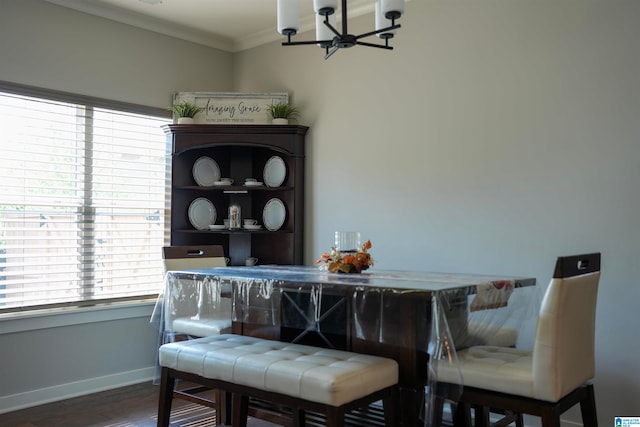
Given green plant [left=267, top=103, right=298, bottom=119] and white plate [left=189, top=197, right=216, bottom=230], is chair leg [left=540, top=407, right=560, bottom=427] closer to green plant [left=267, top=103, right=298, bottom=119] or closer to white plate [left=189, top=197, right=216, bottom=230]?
green plant [left=267, top=103, right=298, bottom=119]

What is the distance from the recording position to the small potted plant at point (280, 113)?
14.2ft

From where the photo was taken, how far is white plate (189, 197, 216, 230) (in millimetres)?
4570

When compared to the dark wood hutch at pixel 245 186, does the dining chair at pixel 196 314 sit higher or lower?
lower

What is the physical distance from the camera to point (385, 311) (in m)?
2.34

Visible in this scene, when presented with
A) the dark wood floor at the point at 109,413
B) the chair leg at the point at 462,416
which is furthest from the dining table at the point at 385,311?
the dark wood floor at the point at 109,413

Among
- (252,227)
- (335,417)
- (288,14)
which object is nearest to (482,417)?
(335,417)

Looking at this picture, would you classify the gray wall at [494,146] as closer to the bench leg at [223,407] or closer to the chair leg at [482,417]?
the chair leg at [482,417]

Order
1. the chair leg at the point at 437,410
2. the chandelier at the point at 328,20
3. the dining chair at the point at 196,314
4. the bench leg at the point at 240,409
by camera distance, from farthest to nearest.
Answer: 1. the dining chair at the point at 196,314
2. the bench leg at the point at 240,409
3. the chandelier at the point at 328,20
4. the chair leg at the point at 437,410

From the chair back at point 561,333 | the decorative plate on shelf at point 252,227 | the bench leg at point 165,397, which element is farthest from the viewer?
the decorative plate on shelf at point 252,227

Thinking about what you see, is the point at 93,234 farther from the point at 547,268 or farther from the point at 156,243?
the point at 547,268

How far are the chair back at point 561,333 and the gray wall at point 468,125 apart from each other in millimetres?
902

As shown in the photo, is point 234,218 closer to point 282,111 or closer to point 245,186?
point 245,186

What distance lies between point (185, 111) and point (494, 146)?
2.27m

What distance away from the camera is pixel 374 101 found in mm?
3973
